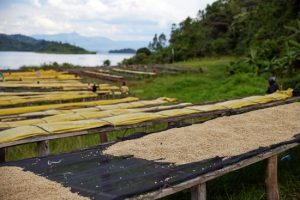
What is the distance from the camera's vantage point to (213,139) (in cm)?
398

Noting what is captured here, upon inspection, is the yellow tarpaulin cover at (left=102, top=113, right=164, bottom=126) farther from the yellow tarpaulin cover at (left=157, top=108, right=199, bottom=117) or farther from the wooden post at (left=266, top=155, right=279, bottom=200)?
the wooden post at (left=266, top=155, right=279, bottom=200)

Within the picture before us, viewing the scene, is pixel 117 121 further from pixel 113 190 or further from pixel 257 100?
pixel 257 100

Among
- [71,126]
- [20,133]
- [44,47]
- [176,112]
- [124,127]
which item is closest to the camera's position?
[20,133]

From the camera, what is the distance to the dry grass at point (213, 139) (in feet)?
11.5

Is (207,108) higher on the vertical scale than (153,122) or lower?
higher

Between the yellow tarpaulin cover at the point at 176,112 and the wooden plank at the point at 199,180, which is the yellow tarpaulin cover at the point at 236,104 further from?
the wooden plank at the point at 199,180

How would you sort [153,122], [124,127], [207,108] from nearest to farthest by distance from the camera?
[124,127] < [153,122] < [207,108]

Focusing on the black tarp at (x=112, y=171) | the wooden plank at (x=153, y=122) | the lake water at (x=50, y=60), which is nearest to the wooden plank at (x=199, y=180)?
the black tarp at (x=112, y=171)

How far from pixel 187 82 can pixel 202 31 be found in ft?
58.9

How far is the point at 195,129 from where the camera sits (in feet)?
14.6

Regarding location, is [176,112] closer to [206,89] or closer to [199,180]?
[199,180]

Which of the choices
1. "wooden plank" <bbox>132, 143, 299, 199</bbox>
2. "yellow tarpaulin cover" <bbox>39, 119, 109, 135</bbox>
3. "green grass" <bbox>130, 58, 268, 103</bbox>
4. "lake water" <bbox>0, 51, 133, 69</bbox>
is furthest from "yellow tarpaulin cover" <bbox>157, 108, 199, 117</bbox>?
"lake water" <bbox>0, 51, 133, 69</bbox>

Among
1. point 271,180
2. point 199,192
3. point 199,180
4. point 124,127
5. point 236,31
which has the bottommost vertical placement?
point 271,180

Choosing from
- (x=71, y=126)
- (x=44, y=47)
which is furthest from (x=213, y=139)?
(x=44, y=47)
